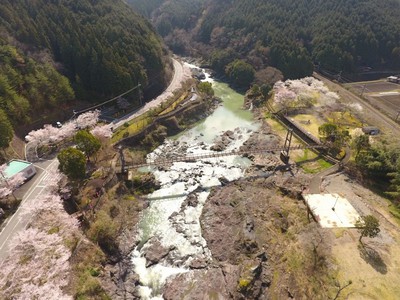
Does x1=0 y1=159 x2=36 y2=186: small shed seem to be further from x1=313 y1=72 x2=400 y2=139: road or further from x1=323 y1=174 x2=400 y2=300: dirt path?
x1=313 y1=72 x2=400 y2=139: road

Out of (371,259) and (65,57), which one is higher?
(65,57)

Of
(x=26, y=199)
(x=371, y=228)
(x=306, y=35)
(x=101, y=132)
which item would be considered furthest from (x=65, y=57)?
(x=306, y=35)

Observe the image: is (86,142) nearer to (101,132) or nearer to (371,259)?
(101,132)

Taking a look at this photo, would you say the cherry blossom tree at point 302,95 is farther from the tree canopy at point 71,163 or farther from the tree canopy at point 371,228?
the tree canopy at point 71,163

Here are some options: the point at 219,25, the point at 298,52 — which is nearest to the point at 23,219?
the point at 298,52

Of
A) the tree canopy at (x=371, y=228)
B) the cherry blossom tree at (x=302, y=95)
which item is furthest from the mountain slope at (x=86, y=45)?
the tree canopy at (x=371, y=228)

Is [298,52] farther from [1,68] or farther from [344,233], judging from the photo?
[1,68]
